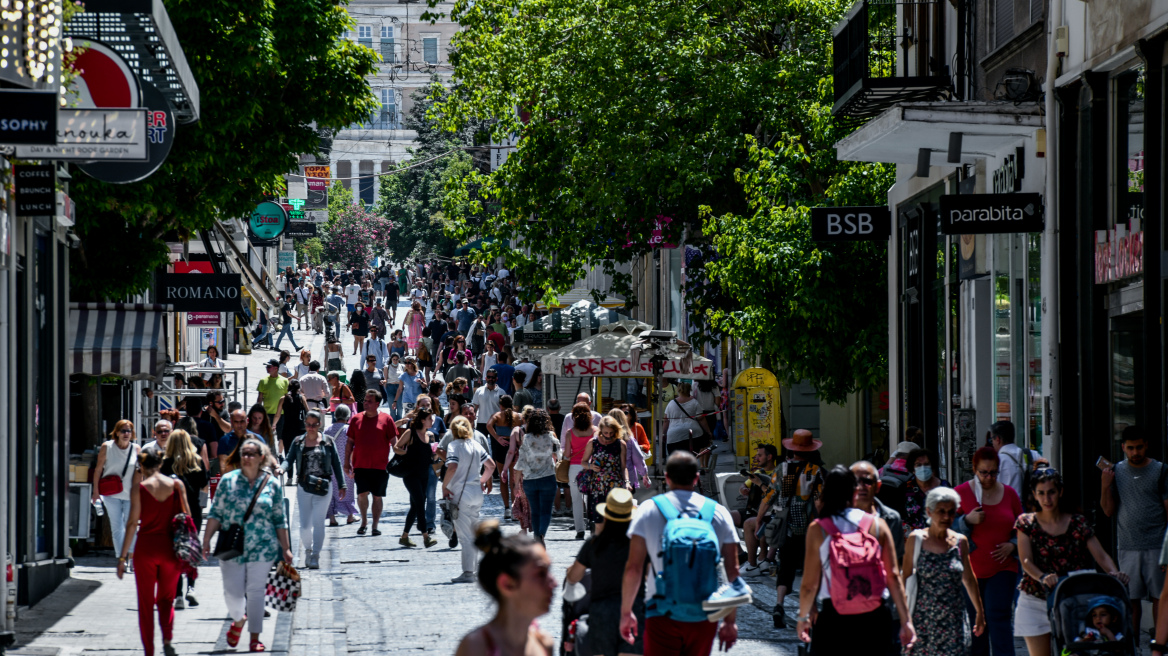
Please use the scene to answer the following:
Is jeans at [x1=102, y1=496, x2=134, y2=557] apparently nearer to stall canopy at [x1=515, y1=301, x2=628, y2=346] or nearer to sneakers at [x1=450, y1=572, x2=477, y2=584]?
sneakers at [x1=450, y1=572, x2=477, y2=584]

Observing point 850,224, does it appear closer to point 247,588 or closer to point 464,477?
point 464,477

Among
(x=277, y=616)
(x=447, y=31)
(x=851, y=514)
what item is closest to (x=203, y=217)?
(x=277, y=616)

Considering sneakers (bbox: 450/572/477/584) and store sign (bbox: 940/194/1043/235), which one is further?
sneakers (bbox: 450/572/477/584)

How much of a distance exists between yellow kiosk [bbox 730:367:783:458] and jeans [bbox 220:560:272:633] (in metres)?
12.8

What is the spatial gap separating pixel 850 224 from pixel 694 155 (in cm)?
634

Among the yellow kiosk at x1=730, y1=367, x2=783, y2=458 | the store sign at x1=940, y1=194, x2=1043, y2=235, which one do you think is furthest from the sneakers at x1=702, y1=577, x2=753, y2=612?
the yellow kiosk at x1=730, y1=367, x2=783, y2=458

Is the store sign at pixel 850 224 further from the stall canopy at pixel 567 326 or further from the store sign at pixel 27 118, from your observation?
the stall canopy at pixel 567 326

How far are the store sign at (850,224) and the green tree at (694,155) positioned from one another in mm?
2016

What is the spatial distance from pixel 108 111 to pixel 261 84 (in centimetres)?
699

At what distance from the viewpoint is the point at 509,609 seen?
200 inches

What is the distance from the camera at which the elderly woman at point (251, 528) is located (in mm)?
11250

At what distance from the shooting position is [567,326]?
29.6 metres

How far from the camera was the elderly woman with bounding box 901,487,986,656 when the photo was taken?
8945 millimetres

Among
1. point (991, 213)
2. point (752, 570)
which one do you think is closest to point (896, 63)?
point (991, 213)
